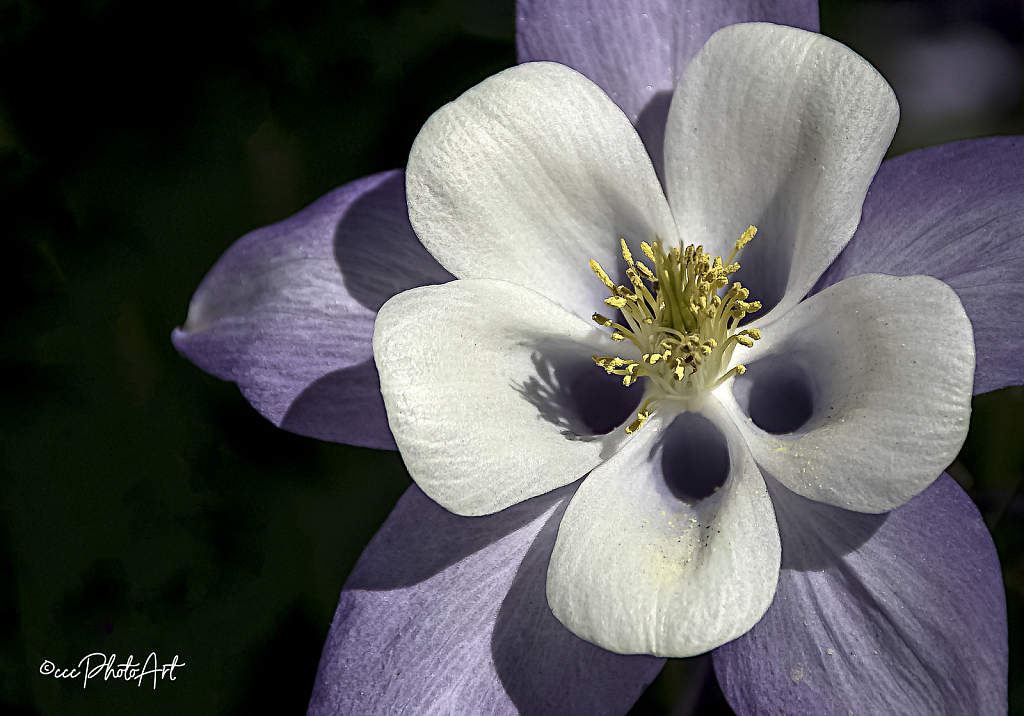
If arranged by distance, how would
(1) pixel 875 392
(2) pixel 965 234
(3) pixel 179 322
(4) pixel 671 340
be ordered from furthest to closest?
1. (3) pixel 179 322
2. (4) pixel 671 340
3. (2) pixel 965 234
4. (1) pixel 875 392

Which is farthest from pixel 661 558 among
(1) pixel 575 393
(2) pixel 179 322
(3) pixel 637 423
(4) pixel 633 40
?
(2) pixel 179 322

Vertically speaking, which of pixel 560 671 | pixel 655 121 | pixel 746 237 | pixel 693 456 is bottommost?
pixel 560 671

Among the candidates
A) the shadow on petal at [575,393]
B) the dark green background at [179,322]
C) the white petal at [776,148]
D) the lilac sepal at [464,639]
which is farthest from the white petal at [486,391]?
the dark green background at [179,322]

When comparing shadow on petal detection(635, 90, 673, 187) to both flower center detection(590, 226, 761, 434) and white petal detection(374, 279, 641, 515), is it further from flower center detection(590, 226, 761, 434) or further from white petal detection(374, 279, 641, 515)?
white petal detection(374, 279, 641, 515)

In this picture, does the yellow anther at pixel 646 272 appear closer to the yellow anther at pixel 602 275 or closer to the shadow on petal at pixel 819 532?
the yellow anther at pixel 602 275

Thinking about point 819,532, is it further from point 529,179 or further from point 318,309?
point 318,309

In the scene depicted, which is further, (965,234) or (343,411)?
(343,411)
